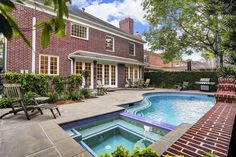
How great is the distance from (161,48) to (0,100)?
52.2ft

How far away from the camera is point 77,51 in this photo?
1255 cm

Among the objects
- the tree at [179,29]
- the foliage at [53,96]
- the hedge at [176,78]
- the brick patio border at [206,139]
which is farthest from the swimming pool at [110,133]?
the tree at [179,29]

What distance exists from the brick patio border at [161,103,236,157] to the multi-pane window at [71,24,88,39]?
11.9m

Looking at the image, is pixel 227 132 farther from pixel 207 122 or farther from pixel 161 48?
pixel 161 48

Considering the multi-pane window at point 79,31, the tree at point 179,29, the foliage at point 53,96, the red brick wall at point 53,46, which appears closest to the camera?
the foliage at point 53,96

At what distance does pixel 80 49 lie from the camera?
12.9 metres

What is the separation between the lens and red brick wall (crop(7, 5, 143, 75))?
30.6 ft

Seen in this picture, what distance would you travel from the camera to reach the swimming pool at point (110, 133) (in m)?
3.79

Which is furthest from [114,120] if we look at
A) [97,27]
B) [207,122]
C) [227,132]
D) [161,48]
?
[161,48]

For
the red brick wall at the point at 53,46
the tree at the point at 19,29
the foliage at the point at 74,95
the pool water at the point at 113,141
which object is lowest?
the pool water at the point at 113,141

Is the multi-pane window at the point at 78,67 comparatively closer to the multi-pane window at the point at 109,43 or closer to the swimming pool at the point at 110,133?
the multi-pane window at the point at 109,43

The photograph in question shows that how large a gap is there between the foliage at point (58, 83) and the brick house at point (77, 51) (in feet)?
7.57

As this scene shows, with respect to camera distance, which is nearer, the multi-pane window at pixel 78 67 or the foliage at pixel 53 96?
the foliage at pixel 53 96

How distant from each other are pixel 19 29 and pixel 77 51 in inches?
486
